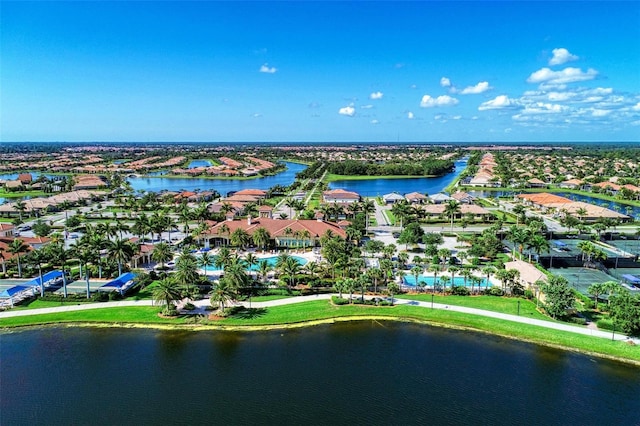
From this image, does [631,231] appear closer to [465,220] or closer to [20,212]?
[465,220]

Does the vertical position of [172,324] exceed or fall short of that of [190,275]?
it falls short

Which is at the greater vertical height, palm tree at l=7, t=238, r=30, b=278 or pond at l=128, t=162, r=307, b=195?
palm tree at l=7, t=238, r=30, b=278

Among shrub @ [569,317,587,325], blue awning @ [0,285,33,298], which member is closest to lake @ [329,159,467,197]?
shrub @ [569,317,587,325]

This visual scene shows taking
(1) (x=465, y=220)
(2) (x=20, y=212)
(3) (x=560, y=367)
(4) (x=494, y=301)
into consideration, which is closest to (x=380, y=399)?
(3) (x=560, y=367)

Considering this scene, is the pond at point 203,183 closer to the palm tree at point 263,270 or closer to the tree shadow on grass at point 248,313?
the palm tree at point 263,270

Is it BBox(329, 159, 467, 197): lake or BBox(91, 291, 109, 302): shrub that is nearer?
BBox(91, 291, 109, 302): shrub

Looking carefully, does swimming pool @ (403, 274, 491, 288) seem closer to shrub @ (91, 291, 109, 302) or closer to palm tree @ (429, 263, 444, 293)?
palm tree @ (429, 263, 444, 293)

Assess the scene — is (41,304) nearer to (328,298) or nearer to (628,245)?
(328,298)

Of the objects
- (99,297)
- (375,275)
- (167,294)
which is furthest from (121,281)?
(375,275)
